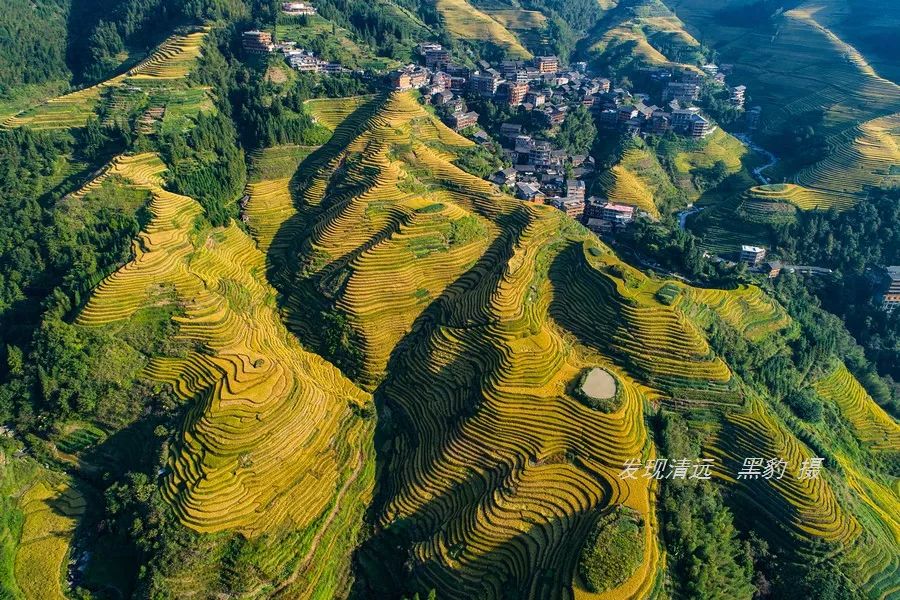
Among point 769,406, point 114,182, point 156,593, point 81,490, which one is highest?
point 114,182

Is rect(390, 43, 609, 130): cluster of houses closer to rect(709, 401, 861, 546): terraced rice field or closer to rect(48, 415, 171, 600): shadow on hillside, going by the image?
rect(709, 401, 861, 546): terraced rice field

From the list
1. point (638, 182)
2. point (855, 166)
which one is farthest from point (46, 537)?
point (855, 166)

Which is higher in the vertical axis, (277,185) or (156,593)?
(277,185)

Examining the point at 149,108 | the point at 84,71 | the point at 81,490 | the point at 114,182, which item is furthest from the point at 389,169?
the point at 84,71

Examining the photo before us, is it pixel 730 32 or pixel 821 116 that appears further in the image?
pixel 730 32

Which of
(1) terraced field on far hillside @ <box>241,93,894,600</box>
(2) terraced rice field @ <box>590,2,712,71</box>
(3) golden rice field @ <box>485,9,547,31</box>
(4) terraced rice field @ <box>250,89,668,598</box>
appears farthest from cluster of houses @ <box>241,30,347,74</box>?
(2) terraced rice field @ <box>590,2,712,71</box>

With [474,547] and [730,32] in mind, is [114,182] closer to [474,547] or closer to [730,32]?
[474,547]
